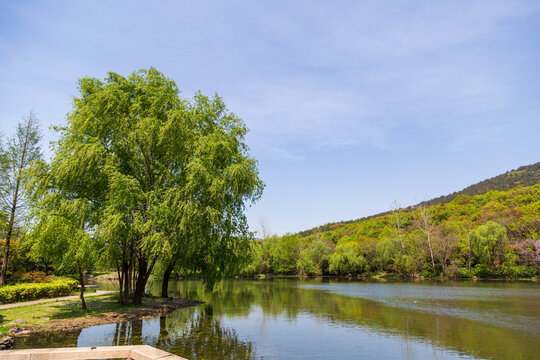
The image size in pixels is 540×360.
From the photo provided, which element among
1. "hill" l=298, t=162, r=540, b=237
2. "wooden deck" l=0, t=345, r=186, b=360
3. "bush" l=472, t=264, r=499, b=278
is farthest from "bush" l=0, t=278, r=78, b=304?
"hill" l=298, t=162, r=540, b=237

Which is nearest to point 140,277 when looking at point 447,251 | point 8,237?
point 8,237

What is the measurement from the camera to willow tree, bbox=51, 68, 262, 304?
16.9 metres

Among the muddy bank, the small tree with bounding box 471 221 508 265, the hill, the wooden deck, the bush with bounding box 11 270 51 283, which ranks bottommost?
the muddy bank

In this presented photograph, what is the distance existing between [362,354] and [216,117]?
17.7m

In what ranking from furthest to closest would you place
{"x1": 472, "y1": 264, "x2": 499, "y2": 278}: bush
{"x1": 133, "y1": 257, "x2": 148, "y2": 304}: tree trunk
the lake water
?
{"x1": 472, "y1": 264, "x2": 499, "y2": 278}: bush
{"x1": 133, "y1": 257, "x2": 148, "y2": 304}: tree trunk
the lake water

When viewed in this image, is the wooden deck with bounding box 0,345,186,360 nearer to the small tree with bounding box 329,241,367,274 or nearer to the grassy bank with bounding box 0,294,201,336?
the grassy bank with bounding box 0,294,201,336

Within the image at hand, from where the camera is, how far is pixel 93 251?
51.9ft

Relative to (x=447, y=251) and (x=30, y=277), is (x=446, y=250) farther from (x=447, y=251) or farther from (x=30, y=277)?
(x=30, y=277)

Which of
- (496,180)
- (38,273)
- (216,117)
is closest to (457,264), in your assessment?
(216,117)

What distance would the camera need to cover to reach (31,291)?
21594mm

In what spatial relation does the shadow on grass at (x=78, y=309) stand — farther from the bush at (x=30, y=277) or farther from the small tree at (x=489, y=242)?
the small tree at (x=489, y=242)

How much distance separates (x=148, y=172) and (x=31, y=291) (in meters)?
12.0

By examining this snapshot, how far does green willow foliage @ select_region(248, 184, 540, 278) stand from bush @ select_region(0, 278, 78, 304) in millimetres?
20425

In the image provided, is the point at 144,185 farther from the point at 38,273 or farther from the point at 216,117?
the point at 38,273
